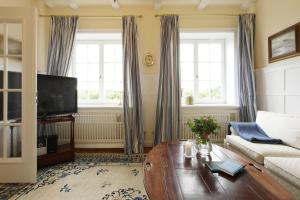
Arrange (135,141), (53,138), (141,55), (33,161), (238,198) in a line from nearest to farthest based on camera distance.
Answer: (238,198), (33,161), (53,138), (135,141), (141,55)

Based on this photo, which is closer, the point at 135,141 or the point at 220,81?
the point at 135,141

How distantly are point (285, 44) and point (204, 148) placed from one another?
86.8 inches

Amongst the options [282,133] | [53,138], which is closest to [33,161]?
[53,138]

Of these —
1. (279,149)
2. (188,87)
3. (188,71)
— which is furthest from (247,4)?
(279,149)

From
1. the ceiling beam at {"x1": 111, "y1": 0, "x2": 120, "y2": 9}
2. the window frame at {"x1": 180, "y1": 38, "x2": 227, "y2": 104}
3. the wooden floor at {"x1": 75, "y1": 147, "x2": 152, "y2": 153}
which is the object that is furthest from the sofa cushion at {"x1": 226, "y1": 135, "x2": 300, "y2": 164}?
the ceiling beam at {"x1": 111, "y1": 0, "x2": 120, "y2": 9}

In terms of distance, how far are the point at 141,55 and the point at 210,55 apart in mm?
1511

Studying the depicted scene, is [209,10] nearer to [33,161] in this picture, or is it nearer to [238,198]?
[238,198]

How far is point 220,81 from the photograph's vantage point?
424 centimetres

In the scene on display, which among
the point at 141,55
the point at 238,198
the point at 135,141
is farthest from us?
the point at 141,55

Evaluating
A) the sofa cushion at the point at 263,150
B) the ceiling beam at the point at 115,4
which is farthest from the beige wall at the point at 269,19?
the ceiling beam at the point at 115,4

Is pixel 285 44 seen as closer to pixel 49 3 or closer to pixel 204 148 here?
pixel 204 148

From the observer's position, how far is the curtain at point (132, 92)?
3.64 metres

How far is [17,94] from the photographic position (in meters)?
2.40

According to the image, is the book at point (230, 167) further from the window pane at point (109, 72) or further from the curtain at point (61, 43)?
the curtain at point (61, 43)
